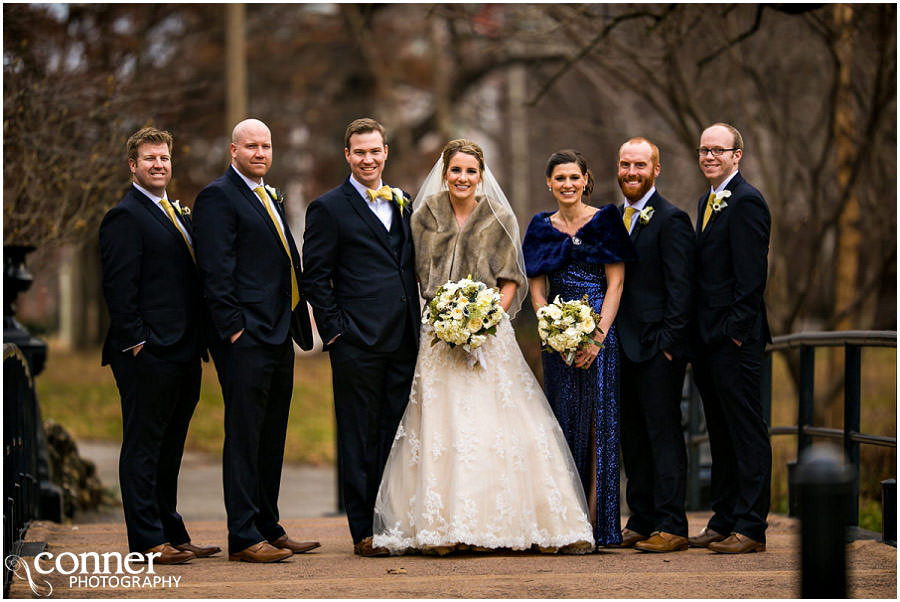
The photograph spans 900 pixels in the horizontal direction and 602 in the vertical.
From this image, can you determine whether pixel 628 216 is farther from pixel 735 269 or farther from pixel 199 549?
pixel 199 549

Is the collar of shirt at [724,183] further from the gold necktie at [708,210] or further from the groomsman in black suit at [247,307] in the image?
the groomsman in black suit at [247,307]

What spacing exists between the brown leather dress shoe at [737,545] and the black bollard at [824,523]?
2910mm

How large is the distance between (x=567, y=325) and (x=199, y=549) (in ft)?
7.45

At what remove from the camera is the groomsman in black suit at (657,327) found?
6531mm

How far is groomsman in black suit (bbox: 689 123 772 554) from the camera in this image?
6.43 meters

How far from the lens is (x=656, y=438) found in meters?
6.65

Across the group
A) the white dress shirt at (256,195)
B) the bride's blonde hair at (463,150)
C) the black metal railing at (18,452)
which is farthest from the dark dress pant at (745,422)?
the black metal railing at (18,452)

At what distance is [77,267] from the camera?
2930 cm

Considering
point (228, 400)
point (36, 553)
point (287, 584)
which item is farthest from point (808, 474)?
point (36, 553)

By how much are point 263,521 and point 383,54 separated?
920 inches

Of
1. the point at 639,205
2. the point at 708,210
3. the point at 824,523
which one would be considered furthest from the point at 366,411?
the point at 824,523

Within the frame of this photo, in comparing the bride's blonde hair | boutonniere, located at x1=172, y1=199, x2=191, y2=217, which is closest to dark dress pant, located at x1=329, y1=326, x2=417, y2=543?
the bride's blonde hair

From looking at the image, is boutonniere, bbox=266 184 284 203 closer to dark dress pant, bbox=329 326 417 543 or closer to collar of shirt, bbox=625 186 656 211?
dark dress pant, bbox=329 326 417 543

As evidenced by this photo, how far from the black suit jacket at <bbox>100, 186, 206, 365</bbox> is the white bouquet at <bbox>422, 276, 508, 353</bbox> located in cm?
126
